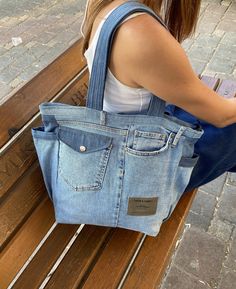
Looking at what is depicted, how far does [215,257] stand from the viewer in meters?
1.96

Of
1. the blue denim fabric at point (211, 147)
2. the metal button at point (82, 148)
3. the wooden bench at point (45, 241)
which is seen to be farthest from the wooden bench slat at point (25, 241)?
the blue denim fabric at point (211, 147)

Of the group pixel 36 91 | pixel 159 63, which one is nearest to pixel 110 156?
pixel 159 63

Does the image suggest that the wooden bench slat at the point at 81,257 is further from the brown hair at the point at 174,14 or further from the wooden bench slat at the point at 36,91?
the brown hair at the point at 174,14

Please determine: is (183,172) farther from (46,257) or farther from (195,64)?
(195,64)

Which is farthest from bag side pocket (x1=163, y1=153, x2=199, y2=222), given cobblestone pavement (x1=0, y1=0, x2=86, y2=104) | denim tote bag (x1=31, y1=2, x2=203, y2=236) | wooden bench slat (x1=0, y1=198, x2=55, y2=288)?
cobblestone pavement (x1=0, y1=0, x2=86, y2=104)

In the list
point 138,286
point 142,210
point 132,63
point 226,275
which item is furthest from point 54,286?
point 226,275

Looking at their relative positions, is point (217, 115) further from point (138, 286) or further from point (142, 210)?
point (138, 286)

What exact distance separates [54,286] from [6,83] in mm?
2292

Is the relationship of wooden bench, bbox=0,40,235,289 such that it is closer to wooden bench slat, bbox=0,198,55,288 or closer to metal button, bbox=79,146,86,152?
wooden bench slat, bbox=0,198,55,288

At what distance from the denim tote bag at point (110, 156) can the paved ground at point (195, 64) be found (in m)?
0.67

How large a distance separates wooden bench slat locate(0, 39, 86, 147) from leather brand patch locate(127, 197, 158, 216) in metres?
0.54

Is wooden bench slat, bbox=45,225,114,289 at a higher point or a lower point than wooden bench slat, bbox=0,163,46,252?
lower

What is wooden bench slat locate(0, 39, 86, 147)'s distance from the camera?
150 cm

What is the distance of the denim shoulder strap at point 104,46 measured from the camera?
110cm
